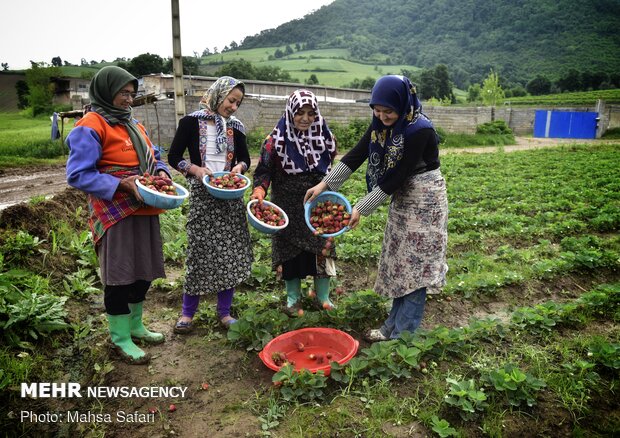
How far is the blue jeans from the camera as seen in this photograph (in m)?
2.98

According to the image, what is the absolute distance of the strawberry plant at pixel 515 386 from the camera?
244cm

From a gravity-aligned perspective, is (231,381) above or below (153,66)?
below

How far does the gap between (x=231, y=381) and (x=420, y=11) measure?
16300 cm

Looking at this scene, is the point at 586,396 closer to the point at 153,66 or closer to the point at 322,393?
the point at 322,393

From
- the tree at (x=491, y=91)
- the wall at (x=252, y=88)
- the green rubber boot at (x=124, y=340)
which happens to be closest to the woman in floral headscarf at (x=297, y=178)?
the green rubber boot at (x=124, y=340)

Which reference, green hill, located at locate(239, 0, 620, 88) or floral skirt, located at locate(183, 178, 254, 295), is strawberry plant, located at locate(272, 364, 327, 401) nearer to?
floral skirt, located at locate(183, 178, 254, 295)

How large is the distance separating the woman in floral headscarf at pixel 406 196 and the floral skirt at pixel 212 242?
96 centimetres

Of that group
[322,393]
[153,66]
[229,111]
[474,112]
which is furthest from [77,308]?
[153,66]

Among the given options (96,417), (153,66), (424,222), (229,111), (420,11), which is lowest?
(96,417)

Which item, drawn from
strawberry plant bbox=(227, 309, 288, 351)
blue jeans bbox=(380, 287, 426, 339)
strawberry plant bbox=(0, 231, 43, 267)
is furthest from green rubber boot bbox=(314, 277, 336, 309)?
strawberry plant bbox=(0, 231, 43, 267)

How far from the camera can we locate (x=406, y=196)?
2873 millimetres

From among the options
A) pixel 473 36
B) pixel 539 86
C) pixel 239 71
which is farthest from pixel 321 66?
pixel 473 36

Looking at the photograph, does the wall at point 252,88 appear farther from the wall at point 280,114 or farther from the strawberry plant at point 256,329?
the strawberry plant at point 256,329

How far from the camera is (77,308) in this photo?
3.68 m
